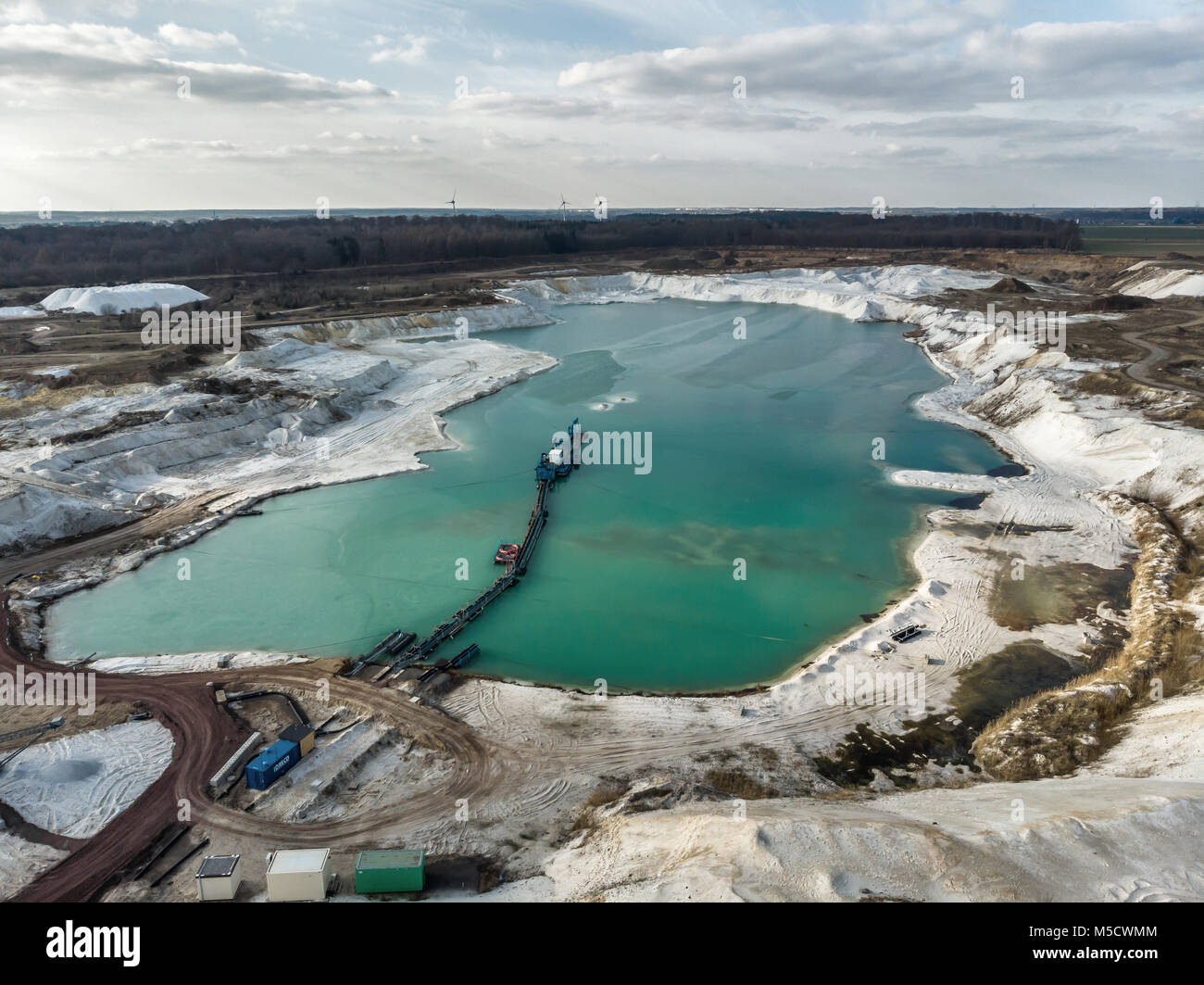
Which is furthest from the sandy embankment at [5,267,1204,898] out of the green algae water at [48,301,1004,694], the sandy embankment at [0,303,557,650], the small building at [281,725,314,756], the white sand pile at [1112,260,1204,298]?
the white sand pile at [1112,260,1204,298]

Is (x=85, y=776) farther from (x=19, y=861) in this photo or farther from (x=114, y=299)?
(x=114, y=299)

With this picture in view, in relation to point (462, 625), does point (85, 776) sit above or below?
below

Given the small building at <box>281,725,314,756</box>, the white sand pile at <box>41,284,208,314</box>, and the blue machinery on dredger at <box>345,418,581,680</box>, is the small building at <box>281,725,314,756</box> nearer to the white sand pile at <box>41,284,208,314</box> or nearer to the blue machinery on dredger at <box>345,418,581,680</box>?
the blue machinery on dredger at <box>345,418,581,680</box>

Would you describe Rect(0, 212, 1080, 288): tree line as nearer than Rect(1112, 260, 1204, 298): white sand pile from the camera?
No

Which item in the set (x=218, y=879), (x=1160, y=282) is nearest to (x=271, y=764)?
(x=218, y=879)

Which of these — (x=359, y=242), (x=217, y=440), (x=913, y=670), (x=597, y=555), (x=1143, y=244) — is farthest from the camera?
(x=1143, y=244)

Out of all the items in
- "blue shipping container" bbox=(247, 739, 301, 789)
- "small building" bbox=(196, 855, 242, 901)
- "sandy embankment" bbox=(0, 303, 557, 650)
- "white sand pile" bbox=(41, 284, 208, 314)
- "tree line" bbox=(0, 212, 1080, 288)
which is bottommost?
"small building" bbox=(196, 855, 242, 901)

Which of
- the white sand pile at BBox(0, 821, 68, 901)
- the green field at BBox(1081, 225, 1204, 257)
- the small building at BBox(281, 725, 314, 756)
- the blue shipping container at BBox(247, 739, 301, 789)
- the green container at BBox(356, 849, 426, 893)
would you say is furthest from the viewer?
the green field at BBox(1081, 225, 1204, 257)
